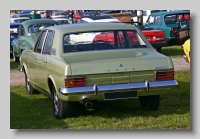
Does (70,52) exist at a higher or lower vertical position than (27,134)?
higher

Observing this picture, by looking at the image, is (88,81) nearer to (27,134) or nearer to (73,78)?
(73,78)

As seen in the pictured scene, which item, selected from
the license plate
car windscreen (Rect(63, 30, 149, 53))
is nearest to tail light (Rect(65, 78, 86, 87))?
the license plate

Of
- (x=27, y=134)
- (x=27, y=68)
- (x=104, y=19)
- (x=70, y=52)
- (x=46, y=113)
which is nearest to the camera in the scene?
(x=27, y=134)

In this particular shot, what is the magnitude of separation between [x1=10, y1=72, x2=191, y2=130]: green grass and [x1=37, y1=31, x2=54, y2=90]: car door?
0.50 m

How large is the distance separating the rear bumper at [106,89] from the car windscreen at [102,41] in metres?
0.97

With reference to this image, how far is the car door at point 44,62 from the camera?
8500 millimetres

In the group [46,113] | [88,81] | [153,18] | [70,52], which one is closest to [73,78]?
[88,81]

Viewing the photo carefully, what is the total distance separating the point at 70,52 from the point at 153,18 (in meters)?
12.4

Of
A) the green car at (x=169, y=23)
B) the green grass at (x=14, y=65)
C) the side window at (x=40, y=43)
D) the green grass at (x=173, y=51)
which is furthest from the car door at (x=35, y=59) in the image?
the green car at (x=169, y=23)

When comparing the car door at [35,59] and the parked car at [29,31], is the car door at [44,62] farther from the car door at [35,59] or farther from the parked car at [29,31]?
the parked car at [29,31]

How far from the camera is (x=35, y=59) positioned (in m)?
9.28

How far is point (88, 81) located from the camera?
24.3 feet

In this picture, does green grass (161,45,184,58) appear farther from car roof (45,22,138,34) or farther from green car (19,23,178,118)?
green car (19,23,178,118)

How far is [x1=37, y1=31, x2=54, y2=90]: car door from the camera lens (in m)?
A: 8.50
